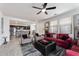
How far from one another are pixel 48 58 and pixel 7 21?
16.6 ft

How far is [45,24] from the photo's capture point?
4457mm

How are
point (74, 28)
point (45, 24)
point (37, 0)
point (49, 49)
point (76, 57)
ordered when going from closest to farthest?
point (76, 57)
point (37, 0)
point (49, 49)
point (74, 28)
point (45, 24)

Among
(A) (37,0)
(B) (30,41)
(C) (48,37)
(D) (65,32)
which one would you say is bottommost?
(B) (30,41)

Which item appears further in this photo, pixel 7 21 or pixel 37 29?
pixel 7 21

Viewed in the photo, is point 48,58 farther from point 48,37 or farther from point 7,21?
point 7,21

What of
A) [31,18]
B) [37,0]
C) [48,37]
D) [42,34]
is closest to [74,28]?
[48,37]

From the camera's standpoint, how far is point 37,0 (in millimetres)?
1373

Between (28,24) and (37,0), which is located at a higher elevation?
(37,0)

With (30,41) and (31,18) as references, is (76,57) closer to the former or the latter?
(31,18)

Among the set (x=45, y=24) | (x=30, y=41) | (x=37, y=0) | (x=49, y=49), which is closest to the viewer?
(x=37, y=0)

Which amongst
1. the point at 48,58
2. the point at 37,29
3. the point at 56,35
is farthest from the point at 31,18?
the point at 48,58

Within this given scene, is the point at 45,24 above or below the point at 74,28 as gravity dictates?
A: above

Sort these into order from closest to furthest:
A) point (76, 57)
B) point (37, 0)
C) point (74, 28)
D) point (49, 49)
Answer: point (76, 57) < point (37, 0) < point (49, 49) < point (74, 28)

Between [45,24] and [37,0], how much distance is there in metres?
3.12
